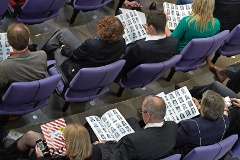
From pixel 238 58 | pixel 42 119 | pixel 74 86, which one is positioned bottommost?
pixel 238 58

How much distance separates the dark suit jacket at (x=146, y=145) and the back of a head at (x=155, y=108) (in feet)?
Answer: 0.26

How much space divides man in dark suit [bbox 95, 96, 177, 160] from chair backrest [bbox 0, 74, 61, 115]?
1.99ft

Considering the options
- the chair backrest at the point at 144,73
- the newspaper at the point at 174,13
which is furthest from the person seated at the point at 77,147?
the newspaper at the point at 174,13

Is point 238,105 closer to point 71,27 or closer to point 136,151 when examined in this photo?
point 136,151

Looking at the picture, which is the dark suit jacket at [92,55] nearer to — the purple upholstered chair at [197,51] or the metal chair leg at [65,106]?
the metal chair leg at [65,106]

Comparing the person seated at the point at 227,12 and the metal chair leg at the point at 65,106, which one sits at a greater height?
the person seated at the point at 227,12

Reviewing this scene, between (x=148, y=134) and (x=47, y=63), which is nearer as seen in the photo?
(x=148, y=134)

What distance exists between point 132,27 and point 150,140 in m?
1.65

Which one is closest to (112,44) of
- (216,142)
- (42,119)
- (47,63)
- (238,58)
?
(47,63)

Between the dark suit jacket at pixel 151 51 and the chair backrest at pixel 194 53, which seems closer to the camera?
the dark suit jacket at pixel 151 51

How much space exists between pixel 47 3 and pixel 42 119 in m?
1.11

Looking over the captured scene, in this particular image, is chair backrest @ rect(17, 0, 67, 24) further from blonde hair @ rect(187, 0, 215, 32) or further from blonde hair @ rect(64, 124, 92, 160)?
blonde hair @ rect(64, 124, 92, 160)

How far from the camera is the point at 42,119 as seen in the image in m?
3.73

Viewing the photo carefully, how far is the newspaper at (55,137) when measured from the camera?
9.53ft
